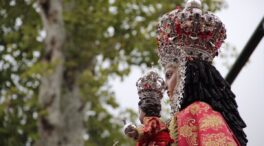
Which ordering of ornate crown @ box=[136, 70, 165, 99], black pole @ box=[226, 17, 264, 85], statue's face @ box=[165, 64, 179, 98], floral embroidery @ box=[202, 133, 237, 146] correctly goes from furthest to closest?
black pole @ box=[226, 17, 264, 85], ornate crown @ box=[136, 70, 165, 99], statue's face @ box=[165, 64, 179, 98], floral embroidery @ box=[202, 133, 237, 146]

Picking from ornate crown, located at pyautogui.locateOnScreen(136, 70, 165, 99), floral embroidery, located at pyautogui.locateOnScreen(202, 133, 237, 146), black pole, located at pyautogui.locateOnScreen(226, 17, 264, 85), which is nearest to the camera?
floral embroidery, located at pyautogui.locateOnScreen(202, 133, 237, 146)

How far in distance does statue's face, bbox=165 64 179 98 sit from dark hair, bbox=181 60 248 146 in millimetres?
67

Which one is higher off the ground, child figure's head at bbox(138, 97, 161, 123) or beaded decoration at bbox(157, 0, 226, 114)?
beaded decoration at bbox(157, 0, 226, 114)

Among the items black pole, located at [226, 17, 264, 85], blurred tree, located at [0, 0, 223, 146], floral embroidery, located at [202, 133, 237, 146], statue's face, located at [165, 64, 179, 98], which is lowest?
floral embroidery, located at [202, 133, 237, 146]

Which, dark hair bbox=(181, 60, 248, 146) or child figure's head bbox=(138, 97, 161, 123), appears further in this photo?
child figure's head bbox=(138, 97, 161, 123)

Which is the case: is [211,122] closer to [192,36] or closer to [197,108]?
[197,108]

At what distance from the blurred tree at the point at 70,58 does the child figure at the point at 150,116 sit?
9351 mm

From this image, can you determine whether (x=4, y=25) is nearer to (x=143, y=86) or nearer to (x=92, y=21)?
(x=92, y=21)

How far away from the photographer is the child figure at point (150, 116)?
298 cm

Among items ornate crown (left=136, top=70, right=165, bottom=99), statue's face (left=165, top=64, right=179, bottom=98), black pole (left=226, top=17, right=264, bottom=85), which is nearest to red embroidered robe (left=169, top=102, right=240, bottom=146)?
statue's face (left=165, top=64, right=179, bottom=98)

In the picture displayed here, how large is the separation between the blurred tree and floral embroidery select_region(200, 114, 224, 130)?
9854mm

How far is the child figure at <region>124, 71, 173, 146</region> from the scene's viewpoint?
298cm

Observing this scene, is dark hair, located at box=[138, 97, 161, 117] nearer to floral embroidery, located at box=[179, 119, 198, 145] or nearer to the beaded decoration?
the beaded decoration

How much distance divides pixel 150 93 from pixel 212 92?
36 cm
